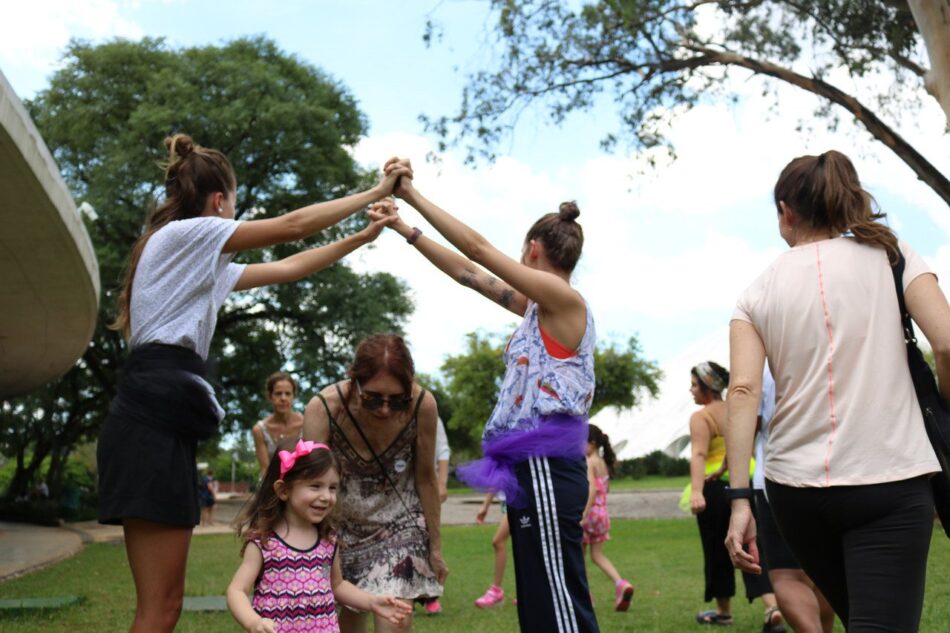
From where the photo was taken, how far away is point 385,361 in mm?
4395

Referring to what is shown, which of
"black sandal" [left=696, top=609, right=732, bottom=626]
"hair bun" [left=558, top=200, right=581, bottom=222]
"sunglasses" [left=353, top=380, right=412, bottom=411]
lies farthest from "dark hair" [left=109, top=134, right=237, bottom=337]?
"black sandal" [left=696, top=609, right=732, bottom=626]

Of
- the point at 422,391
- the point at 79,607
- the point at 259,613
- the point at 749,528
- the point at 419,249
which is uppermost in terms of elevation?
the point at 419,249

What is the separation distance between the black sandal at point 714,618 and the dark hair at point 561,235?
17.1 feet

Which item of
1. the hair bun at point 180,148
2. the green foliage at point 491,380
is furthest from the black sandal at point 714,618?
the green foliage at point 491,380

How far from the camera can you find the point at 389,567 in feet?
14.7

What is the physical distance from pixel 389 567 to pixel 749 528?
1.66 m

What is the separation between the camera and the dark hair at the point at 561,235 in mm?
4238

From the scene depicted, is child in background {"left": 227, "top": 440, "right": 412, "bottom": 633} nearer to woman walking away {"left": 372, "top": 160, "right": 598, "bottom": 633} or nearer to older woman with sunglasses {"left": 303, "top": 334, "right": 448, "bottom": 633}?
older woman with sunglasses {"left": 303, "top": 334, "right": 448, "bottom": 633}

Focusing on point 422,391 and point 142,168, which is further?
point 142,168

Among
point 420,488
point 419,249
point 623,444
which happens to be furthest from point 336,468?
point 623,444

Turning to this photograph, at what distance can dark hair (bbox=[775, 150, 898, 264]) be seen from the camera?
3402 mm

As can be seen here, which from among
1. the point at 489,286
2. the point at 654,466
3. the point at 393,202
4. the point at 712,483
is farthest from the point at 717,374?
the point at 654,466

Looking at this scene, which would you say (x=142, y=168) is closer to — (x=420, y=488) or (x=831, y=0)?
(x=831, y=0)

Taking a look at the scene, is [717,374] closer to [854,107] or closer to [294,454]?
[294,454]
